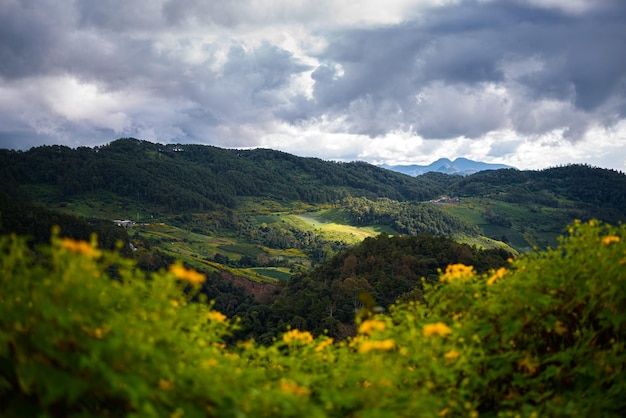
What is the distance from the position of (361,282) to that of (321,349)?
66.2 m

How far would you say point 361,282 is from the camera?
2881 inches

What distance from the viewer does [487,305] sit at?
725 centimetres

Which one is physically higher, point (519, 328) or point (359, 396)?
point (519, 328)

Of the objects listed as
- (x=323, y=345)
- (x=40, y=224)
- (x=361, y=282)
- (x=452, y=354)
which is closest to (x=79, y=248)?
(x=452, y=354)

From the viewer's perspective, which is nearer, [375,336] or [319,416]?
[319,416]

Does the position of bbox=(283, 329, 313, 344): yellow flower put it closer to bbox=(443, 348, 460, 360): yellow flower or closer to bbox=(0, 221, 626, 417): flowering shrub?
bbox=(0, 221, 626, 417): flowering shrub

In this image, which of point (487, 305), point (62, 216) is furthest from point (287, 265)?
point (487, 305)

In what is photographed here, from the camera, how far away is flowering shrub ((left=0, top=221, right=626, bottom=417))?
412cm

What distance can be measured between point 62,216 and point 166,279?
14222 cm

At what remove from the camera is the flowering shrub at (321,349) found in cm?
412

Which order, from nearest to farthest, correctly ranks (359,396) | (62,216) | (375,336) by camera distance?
(359,396) → (375,336) → (62,216)

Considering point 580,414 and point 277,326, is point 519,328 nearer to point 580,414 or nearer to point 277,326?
point 580,414

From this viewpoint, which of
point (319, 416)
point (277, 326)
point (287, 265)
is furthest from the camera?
point (287, 265)

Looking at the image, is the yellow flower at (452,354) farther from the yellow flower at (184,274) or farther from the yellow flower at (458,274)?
the yellow flower at (184,274)
